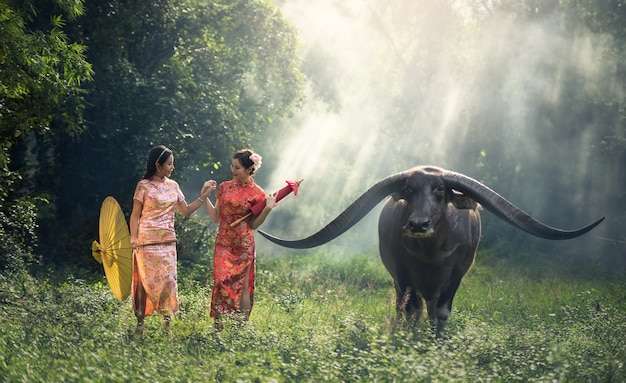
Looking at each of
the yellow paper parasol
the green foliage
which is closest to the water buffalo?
the yellow paper parasol

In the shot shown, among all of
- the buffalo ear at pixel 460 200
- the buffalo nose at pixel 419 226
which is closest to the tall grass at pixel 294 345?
the buffalo nose at pixel 419 226

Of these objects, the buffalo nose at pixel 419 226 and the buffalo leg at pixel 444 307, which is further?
the buffalo leg at pixel 444 307

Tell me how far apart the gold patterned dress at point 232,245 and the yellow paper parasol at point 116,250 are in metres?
0.80

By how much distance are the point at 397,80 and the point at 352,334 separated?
26.4 meters

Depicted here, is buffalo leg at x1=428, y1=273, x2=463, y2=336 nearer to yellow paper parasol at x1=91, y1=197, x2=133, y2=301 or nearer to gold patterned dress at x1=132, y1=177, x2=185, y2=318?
gold patterned dress at x1=132, y1=177, x2=185, y2=318

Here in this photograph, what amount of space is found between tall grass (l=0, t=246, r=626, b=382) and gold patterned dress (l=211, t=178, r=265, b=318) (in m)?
0.29

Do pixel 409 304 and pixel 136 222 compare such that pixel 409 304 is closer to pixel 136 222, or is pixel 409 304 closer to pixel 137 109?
pixel 136 222

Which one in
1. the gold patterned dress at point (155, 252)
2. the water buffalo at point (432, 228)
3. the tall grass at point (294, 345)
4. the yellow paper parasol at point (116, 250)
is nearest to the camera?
the tall grass at point (294, 345)

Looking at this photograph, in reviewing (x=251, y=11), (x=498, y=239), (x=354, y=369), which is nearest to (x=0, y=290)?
(x=354, y=369)

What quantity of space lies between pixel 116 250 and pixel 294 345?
2.20 metres

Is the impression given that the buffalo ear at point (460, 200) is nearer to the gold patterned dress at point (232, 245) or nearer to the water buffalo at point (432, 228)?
the water buffalo at point (432, 228)

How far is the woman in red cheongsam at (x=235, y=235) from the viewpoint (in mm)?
7574

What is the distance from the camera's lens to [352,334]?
22.9ft

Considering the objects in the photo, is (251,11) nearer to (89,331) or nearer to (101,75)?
(101,75)
